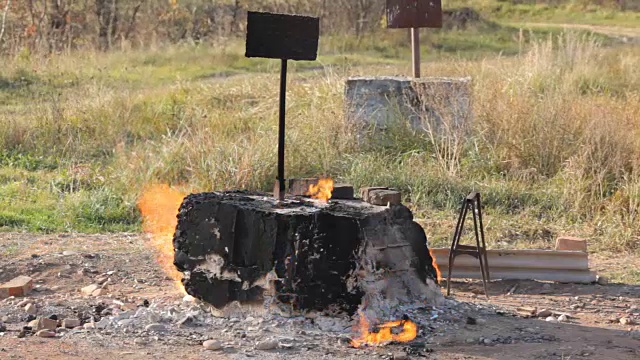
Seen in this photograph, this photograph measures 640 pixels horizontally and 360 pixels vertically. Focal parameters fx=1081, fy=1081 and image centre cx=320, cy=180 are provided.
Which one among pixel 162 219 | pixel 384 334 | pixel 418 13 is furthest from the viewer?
pixel 418 13

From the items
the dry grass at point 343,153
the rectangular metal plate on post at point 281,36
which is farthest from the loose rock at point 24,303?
the dry grass at point 343,153

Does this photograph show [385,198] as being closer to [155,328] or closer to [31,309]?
[155,328]

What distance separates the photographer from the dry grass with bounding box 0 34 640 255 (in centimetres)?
889

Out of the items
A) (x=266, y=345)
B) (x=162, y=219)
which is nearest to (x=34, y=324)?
(x=266, y=345)

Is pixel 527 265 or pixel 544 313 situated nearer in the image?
pixel 544 313

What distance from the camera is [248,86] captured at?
13.6 meters

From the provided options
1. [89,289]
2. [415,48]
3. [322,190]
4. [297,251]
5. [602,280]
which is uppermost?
[415,48]

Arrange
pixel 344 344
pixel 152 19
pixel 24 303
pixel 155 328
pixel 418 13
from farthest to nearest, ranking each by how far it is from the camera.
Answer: pixel 152 19 < pixel 418 13 < pixel 24 303 < pixel 155 328 < pixel 344 344

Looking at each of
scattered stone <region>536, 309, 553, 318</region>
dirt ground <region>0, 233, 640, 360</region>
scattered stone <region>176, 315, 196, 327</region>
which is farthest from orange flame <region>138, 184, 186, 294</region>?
scattered stone <region>536, 309, 553, 318</region>

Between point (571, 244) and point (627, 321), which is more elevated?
point (571, 244)

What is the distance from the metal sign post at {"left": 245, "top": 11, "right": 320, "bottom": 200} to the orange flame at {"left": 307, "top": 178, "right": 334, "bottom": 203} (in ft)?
1.10

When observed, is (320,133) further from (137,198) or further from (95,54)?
(95,54)

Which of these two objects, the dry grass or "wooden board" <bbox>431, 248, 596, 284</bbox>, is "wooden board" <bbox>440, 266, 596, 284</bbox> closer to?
"wooden board" <bbox>431, 248, 596, 284</bbox>

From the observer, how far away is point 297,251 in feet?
18.5
